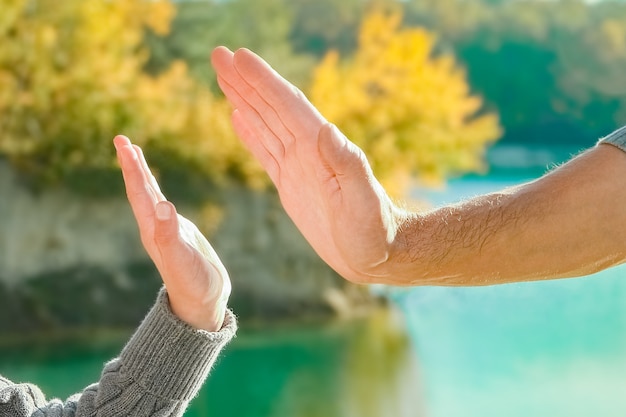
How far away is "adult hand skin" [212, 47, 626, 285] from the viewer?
755mm

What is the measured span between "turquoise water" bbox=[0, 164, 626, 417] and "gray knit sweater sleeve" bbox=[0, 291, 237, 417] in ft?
11.8

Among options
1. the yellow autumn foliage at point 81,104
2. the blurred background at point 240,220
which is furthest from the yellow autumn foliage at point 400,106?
the yellow autumn foliage at point 81,104

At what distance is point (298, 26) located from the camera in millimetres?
6387

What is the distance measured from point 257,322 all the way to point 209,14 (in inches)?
79.8

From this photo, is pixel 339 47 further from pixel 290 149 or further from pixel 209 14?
pixel 290 149

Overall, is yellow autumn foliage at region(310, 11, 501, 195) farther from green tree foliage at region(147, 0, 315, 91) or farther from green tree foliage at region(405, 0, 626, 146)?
green tree foliage at region(405, 0, 626, 146)

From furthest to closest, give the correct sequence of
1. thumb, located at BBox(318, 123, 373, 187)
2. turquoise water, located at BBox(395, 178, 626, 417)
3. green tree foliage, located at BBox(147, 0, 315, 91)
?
green tree foliage, located at BBox(147, 0, 315, 91) < turquoise water, located at BBox(395, 178, 626, 417) < thumb, located at BBox(318, 123, 373, 187)

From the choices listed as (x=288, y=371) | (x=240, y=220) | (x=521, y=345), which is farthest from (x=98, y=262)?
(x=521, y=345)

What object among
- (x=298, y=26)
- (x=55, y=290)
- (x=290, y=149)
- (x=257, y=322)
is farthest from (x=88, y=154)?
(x=290, y=149)

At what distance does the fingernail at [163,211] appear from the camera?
2.29 feet

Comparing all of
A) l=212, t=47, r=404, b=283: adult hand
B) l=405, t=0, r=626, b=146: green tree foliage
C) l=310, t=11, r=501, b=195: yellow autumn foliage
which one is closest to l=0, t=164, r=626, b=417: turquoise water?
l=310, t=11, r=501, b=195: yellow autumn foliage

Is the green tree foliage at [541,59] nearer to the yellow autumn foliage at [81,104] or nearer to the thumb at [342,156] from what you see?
the yellow autumn foliage at [81,104]

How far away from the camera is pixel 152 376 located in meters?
0.74

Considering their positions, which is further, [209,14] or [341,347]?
[209,14]
